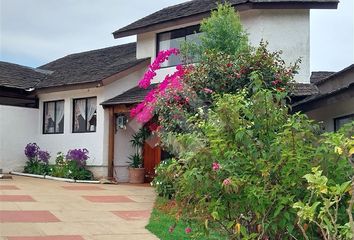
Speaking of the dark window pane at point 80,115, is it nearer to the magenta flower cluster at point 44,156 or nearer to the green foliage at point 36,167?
the magenta flower cluster at point 44,156

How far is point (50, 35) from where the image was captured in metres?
19.5

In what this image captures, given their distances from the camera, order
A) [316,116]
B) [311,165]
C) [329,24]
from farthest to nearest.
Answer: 1. [329,24]
2. [316,116]
3. [311,165]

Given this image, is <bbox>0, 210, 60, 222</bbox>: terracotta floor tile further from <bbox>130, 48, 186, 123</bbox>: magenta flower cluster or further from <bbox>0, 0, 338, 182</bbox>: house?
<bbox>0, 0, 338, 182</bbox>: house

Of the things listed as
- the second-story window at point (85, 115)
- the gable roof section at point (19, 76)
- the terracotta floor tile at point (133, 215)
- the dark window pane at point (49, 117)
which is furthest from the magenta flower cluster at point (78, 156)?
the terracotta floor tile at point (133, 215)

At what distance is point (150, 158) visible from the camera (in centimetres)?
1725

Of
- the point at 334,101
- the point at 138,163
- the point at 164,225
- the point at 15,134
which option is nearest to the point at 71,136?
the point at 15,134

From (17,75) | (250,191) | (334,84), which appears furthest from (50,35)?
A: (250,191)

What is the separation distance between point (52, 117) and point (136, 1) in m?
5.97

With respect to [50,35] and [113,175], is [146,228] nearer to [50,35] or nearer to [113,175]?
[113,175]

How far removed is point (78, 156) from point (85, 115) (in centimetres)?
193

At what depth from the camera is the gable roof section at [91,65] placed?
1733 cm

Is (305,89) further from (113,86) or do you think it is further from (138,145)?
(113,86)

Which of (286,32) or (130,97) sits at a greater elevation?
(286,32)

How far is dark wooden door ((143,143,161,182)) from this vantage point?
55.9ft
